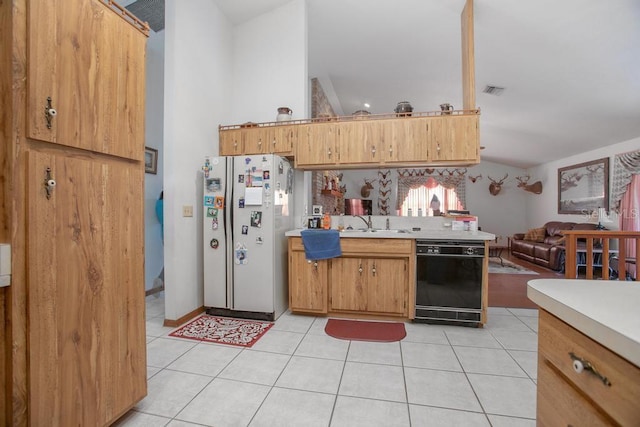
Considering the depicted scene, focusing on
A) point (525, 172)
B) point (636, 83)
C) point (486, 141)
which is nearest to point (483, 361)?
point (636, 83)

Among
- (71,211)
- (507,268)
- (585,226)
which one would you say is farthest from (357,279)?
(585,226)

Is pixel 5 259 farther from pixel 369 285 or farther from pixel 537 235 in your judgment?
pixel 537 235

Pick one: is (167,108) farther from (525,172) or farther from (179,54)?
(525,172)

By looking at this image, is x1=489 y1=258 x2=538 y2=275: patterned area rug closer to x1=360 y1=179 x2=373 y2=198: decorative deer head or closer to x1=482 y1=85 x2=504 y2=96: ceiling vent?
x1=360 y1=179 x2=373 y2=198: decorative deer head

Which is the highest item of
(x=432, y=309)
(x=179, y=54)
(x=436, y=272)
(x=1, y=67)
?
(x=179, y=54)

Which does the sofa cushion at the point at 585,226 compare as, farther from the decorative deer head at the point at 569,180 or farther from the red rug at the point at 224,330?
the red rug at the point at 224,330

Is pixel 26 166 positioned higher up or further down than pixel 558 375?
higher up

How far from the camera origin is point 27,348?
3.33 ft

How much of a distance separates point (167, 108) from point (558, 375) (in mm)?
3191

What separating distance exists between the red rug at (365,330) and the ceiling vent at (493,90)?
379 centimetres

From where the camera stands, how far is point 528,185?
25.7ft

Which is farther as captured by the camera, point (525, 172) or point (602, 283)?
point (525, 172)

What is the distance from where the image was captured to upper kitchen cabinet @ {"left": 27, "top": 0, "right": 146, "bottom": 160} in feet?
3.39

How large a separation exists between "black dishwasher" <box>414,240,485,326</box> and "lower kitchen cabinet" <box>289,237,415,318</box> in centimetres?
12
